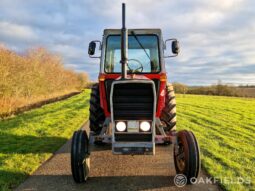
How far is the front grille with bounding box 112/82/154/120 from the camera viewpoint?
19.5 feet

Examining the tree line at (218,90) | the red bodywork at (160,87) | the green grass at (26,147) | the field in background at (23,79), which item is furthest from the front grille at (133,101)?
the tree line at (218,90)

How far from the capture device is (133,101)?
6.03 meters

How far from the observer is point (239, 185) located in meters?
5.60

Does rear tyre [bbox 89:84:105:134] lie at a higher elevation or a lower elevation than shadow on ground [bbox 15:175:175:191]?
higher

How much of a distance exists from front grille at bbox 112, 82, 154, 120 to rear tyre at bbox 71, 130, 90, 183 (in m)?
0.76

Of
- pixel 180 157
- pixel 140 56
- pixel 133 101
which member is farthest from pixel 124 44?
pixel 180 157

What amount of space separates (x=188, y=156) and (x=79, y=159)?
1.81 m

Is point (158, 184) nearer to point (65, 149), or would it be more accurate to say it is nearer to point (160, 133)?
point (160, 133)

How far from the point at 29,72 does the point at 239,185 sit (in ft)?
88.8

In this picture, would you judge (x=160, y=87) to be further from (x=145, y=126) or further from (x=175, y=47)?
(x=145, y=126)

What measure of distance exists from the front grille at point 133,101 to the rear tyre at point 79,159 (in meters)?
0.76

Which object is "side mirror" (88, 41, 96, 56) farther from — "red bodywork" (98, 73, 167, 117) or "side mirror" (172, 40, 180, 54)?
"side mirror" (172, 40, 180, 54)

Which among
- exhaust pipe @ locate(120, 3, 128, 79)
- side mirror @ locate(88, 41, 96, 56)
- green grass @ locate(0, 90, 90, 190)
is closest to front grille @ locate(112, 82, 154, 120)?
exhaust pipe @ locate(120, 3, 128, 79)

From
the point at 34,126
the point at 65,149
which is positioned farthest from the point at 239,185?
the point at 34,126
